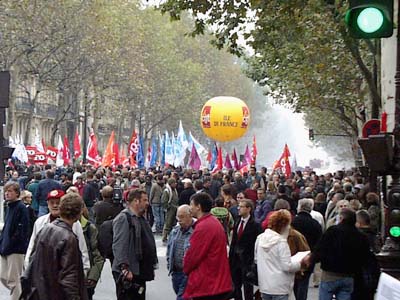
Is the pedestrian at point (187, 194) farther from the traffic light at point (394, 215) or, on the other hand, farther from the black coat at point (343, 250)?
the traffic light at point (394, 215)

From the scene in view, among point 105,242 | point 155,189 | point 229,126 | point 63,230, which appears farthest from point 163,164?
point 63,230

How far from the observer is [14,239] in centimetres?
1029

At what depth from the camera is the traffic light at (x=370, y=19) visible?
21.7 feet

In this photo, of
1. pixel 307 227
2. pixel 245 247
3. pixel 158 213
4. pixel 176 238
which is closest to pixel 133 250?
pixel 176 238

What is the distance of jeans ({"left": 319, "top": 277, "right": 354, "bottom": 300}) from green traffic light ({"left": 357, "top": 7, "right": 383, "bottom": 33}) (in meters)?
3.19

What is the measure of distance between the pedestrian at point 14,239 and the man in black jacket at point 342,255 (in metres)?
3.49

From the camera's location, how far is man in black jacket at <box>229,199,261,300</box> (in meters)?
10.4

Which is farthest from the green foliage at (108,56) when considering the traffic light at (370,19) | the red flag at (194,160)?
the traffic light at (370,19)

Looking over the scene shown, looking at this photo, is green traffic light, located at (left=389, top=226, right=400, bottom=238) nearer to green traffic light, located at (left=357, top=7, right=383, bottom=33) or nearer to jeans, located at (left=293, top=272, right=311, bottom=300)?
green traffic light, located at (left=357, top=7, right=383, bottom=33)

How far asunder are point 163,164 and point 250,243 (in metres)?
27.7

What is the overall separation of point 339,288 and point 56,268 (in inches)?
134

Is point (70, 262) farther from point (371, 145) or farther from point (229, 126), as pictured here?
point (229, 126)

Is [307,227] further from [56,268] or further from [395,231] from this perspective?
[56,268]

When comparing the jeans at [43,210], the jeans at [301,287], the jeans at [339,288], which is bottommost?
the jeans at [301,287]
